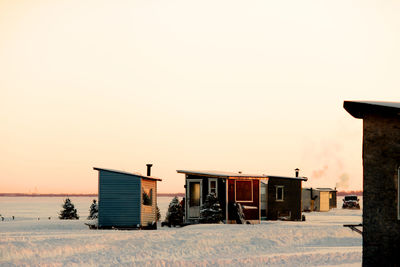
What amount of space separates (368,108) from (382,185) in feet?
7.54

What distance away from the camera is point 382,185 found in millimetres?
17609

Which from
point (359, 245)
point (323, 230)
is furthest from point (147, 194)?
point (359, 245)

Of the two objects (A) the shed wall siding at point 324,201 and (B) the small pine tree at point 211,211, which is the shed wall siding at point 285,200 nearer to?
(B) the small pine tree at point 211,211

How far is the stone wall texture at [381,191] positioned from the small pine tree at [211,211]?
21451mm

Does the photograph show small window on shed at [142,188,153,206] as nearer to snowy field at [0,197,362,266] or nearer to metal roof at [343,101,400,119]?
snowy field at [0,197,362,266]

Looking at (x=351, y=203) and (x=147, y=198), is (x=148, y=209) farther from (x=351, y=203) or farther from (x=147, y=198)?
(x=351, y=203)

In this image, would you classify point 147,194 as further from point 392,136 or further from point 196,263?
point 392,136

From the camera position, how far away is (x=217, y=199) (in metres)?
39.8

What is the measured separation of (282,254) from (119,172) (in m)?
13.0

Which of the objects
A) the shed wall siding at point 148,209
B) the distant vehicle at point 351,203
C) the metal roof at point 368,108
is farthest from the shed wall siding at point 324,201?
the metal roof at point 368,108

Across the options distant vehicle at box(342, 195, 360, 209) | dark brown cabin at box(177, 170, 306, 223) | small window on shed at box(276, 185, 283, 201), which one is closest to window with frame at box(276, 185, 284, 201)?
small window on shed at box(276, 185, 283, 201)

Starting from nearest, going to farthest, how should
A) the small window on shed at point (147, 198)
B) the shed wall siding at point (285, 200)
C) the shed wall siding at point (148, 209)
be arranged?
the shed wall siding at point (148, 209), the small window on shed at point (147, 198), the shed wall siding at point (285, 200)

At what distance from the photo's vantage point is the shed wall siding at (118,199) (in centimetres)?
3403

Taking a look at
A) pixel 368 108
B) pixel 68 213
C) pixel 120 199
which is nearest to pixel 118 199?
pixel 120 199
